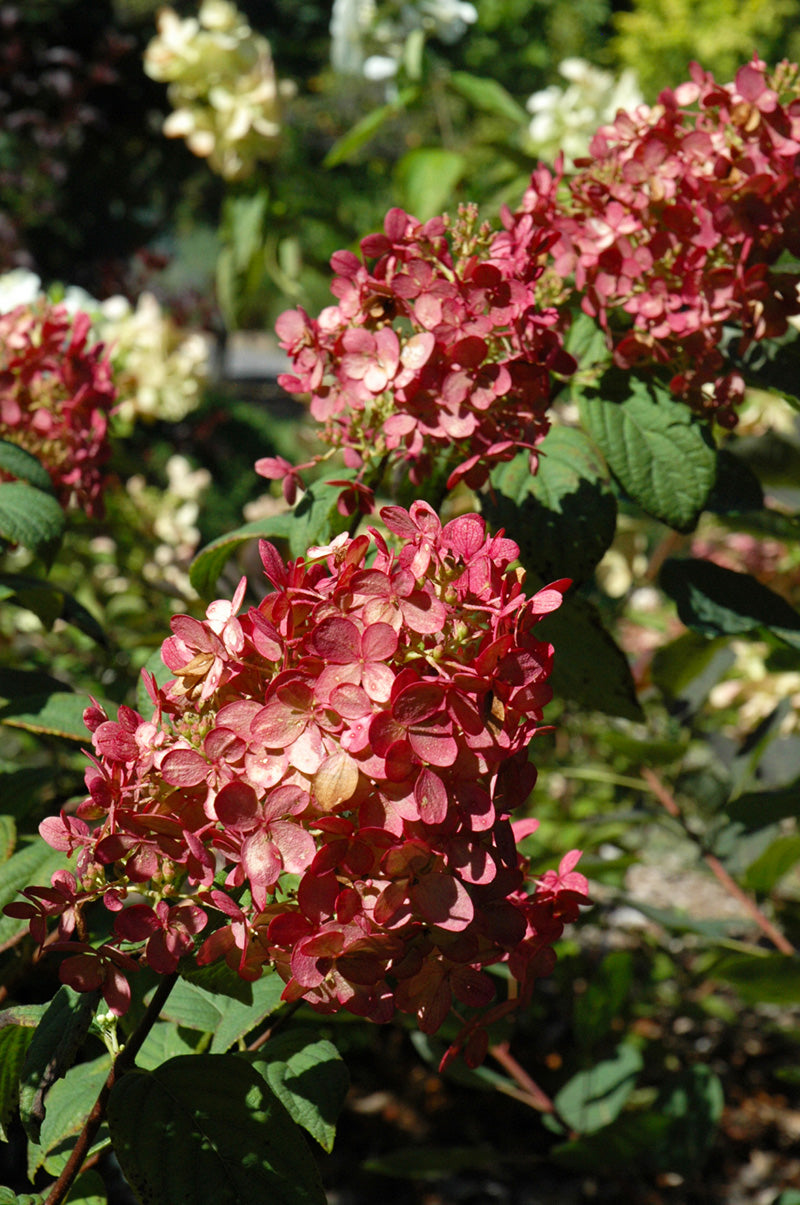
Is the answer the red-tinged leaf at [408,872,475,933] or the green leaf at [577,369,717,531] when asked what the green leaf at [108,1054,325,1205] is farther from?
the green leaf at [577,369,717,531]

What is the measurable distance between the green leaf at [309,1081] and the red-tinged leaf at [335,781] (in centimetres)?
29

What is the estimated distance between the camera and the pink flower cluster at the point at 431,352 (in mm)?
801

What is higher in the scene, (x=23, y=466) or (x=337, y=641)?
(x=337, y=641)

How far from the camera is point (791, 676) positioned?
1967mm

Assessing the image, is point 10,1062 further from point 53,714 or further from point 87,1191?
point 53,714

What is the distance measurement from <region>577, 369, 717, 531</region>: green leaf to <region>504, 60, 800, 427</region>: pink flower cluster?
0.10ft

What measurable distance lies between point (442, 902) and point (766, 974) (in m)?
0.83

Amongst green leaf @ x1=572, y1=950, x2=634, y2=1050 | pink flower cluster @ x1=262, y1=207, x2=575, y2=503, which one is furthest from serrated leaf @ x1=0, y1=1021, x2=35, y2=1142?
green leaf @ x1=572, y1=950, x2=634, y2=1050

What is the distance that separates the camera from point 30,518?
36.2 inches

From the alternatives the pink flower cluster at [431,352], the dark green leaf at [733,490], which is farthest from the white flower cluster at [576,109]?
the pink flower cluster at [431,352]

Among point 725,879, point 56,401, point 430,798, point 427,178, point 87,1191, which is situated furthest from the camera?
point 427,178

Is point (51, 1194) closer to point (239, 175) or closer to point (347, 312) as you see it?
point (347, 312)

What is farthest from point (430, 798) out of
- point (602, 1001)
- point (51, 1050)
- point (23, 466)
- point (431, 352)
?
point (602, 1001)

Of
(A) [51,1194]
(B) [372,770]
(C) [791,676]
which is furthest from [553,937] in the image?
(C) [791,676]
